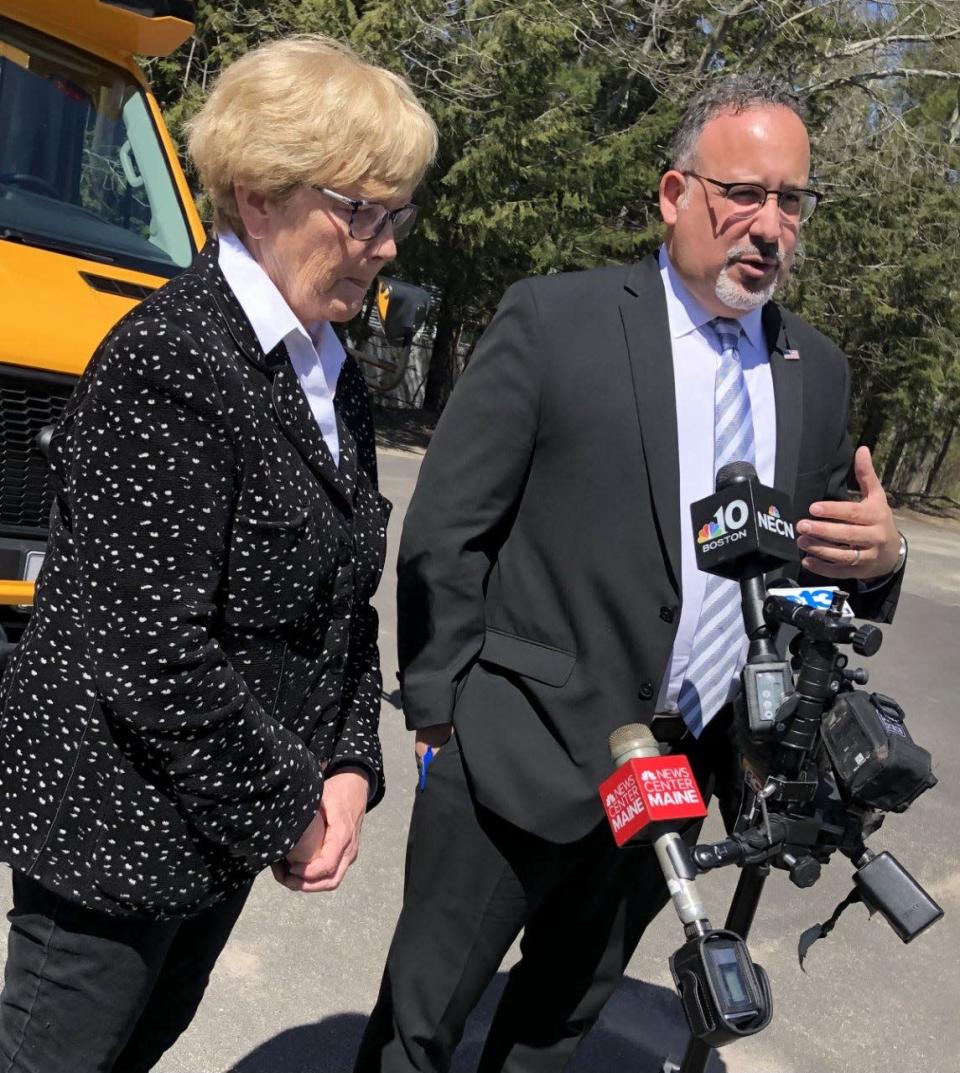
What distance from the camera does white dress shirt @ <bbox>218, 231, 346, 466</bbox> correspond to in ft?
6.31

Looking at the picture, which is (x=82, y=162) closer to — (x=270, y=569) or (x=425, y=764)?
(x=425, y=764)

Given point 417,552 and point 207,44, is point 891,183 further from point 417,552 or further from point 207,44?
point 417,552

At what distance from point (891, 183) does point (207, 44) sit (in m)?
12.2

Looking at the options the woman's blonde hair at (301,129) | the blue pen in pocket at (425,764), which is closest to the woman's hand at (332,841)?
the blue pen in pocket at (425,764)

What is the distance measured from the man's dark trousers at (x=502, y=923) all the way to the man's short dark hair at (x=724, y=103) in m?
1.21

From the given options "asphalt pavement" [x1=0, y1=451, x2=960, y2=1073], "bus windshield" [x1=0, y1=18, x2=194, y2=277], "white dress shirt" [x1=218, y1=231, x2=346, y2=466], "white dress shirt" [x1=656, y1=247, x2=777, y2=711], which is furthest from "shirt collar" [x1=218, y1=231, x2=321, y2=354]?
"bus windshield" [x1=0, y1=18, x2=194, y2=277]

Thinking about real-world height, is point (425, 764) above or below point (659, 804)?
below

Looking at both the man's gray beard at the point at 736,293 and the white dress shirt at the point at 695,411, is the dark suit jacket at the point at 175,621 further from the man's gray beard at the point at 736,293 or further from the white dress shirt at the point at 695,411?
the man's gray beard at the point at 736,293

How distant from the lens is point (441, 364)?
2238 centimetres

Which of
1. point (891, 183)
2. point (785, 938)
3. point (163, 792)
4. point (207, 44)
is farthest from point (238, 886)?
point (891, 183)

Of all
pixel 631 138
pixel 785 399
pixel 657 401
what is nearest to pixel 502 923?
pixel 657 401

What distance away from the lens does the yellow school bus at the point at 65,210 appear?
4230 millimetres

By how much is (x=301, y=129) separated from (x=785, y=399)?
4.11ft

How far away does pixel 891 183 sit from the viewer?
2156 cm
